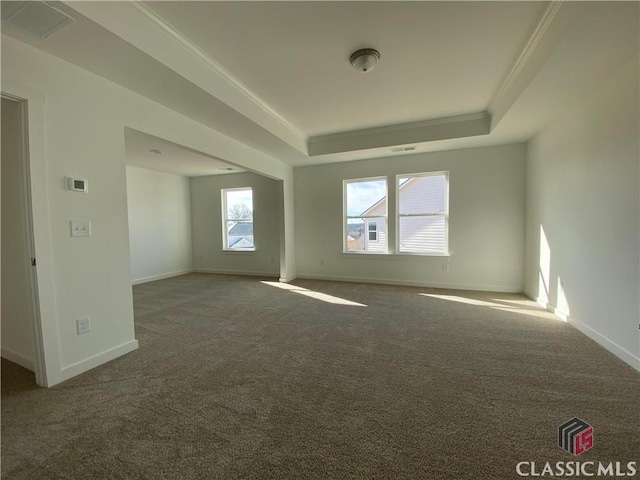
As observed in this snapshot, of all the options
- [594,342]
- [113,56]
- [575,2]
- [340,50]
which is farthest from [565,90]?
[113,56]

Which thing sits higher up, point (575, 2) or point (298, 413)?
point (575, 2)

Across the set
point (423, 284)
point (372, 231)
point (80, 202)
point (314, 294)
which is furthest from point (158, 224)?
point (423, 284)

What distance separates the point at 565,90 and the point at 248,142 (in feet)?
12.4

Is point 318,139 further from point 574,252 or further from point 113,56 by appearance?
point 574,252

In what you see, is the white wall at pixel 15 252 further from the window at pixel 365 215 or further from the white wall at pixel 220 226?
the window at pixel 365 215

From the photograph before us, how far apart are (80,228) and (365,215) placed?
4.31 m

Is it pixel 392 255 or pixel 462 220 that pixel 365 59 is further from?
pixel 392 255

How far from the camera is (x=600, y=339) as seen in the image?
2463 millimetres

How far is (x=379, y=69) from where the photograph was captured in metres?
2.56

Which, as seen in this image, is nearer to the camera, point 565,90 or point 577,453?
point 577,453

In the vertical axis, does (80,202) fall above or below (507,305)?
above

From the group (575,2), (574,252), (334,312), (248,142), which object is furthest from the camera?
(248,142)

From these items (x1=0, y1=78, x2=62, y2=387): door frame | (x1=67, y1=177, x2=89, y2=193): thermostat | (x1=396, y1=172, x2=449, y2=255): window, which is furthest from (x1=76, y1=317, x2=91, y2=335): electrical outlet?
(x1=396, y1=172, x2=449, y2=255): window

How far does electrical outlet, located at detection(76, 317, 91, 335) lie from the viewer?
6.85ft
